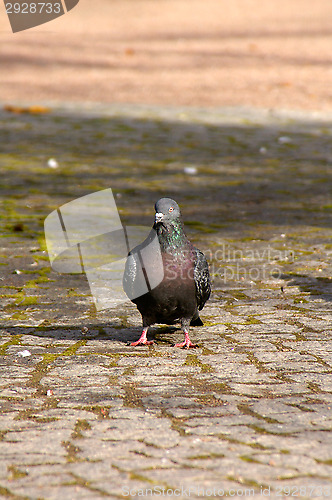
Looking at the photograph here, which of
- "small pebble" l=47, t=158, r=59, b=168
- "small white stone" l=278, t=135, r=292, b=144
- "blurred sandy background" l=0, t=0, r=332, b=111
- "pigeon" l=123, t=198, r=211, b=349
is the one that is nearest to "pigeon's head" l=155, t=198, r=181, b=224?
"pigeon" l=123, t=198, r=211, b=349

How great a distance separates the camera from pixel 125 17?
25219 millimetres

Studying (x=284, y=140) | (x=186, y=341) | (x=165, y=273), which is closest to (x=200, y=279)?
(x=165, y=273)

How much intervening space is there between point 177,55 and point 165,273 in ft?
50.8

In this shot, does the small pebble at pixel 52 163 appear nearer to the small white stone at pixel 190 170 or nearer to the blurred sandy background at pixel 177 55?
the small white stone at pixel 190 170

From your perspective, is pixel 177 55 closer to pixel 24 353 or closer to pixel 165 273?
pixel 165 273

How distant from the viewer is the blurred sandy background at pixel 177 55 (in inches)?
617

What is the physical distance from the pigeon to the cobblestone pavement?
31 cm

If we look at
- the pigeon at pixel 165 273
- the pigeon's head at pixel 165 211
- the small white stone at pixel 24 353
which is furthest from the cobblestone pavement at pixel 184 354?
the pigeon's head at pixel 165 211

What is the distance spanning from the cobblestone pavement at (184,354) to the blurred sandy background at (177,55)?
492 cm

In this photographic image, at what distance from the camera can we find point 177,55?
19.1m

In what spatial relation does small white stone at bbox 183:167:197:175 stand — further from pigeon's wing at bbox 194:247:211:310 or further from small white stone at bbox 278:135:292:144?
pigeon's wing at bbox 194:247:211:310

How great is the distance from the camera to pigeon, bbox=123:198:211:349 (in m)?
4.52

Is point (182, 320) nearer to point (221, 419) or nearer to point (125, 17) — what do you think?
point (221, 419)

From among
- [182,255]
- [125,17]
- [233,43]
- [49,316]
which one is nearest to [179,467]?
[182,255]
